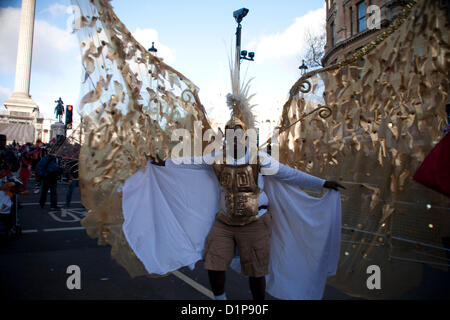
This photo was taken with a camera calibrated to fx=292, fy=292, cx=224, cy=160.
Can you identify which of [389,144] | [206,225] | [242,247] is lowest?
[242,247]

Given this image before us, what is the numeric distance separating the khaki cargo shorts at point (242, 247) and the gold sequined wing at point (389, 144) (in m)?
0.75

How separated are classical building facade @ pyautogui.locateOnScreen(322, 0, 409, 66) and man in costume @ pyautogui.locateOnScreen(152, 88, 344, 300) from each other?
1883cm

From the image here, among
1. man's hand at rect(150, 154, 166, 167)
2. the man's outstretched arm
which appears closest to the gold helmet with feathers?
the man's outstretched arm

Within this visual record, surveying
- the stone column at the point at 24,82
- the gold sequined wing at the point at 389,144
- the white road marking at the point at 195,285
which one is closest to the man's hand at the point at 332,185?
the gold sequined wing at the point at 389,144

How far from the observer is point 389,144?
7.98 feet

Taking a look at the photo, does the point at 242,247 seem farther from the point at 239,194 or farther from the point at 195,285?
the point at 195,285

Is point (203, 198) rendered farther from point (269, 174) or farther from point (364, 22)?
point (364, 22)

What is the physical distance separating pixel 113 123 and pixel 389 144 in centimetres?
238

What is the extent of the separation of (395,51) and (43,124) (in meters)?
71.8

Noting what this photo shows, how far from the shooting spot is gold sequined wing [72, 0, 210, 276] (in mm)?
2475

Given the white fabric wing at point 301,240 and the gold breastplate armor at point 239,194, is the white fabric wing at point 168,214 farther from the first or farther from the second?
the white fabric wing at point 301,240

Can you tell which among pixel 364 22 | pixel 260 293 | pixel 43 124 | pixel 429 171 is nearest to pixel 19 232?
pixel 260 293
